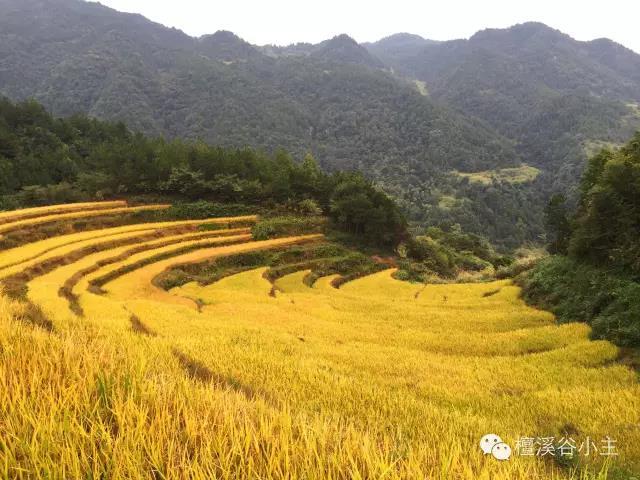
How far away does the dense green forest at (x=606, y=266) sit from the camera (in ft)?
37.7

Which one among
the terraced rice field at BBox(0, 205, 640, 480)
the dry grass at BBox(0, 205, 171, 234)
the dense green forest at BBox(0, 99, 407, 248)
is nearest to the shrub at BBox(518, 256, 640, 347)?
the terraced rice field at BBox(0, 205, 640, 480)

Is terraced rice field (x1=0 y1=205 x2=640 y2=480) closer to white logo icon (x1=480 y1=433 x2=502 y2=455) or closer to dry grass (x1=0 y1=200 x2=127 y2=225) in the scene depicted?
white logo icon (x1=480 y1=433 x2=502 y2=455)

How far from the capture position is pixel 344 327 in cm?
1388

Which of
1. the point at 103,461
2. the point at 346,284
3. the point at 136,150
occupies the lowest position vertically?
the point at 346,284

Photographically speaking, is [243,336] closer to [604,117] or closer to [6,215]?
[6,215]

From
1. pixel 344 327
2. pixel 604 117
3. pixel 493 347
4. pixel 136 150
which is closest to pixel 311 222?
pixel 136 150

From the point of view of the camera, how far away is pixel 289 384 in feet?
20.2

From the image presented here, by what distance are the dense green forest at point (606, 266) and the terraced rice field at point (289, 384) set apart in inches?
35.6

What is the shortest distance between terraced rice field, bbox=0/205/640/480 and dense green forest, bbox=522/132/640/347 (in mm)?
905

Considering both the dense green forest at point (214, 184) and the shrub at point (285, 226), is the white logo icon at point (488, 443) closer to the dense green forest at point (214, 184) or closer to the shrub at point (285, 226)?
the shrub at point (285, 226)

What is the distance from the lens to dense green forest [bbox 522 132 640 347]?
11500mm

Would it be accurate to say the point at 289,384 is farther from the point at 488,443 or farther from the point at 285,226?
the point at 285,226

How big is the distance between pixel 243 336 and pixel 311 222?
1139 inches

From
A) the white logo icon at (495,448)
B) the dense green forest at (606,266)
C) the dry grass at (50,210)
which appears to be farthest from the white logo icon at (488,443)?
the dry grass at (50,210)
